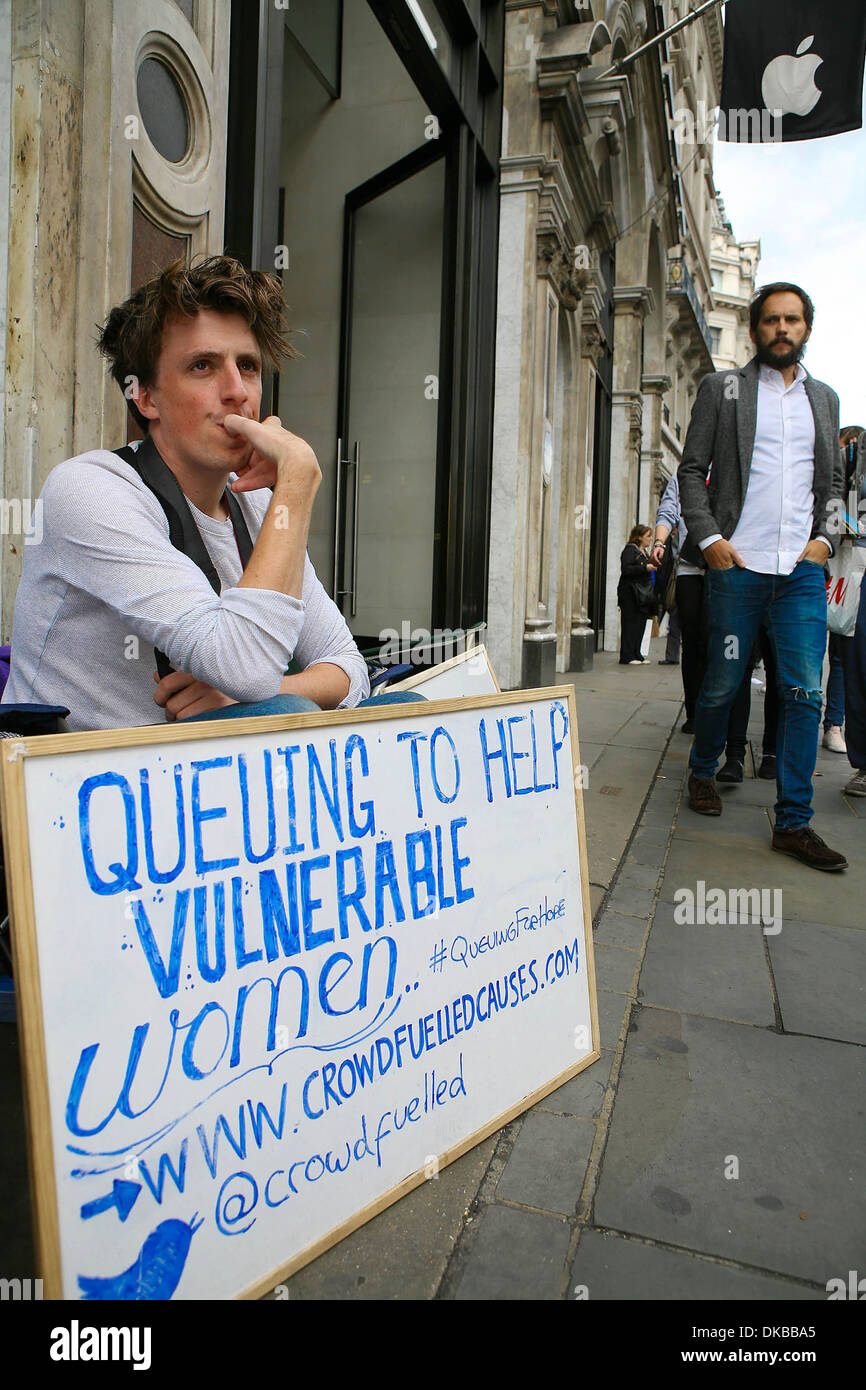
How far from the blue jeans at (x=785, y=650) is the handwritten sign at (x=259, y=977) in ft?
6.74

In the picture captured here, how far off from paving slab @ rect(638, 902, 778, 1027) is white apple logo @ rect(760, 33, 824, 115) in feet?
27.4

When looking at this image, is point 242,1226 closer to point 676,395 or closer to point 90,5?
point 90,5

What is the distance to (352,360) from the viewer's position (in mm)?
7094

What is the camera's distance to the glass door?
22.4ft

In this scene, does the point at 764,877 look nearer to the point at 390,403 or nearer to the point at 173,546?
the point at 173,546

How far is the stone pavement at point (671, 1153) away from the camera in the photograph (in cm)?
140

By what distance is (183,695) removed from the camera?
5.32ft

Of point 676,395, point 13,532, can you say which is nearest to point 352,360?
point 13,532

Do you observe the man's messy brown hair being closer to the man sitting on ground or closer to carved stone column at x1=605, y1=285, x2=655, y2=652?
the man sitting on ground

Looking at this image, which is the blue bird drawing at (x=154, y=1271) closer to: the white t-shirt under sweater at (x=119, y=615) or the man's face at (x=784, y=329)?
the white t-shirt under sweater at (x=119, y=615)

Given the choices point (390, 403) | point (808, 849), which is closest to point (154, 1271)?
point (808, 849)
